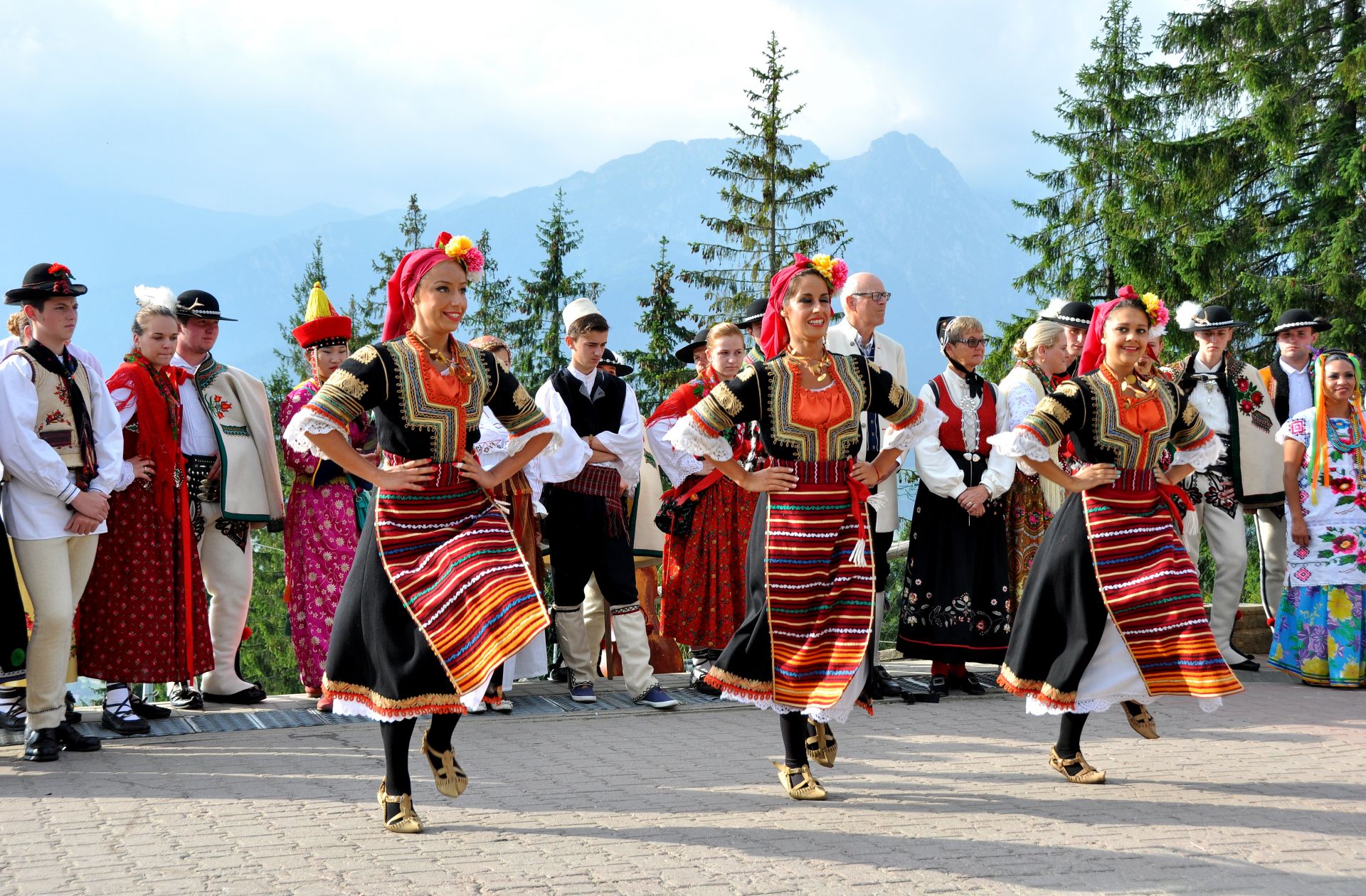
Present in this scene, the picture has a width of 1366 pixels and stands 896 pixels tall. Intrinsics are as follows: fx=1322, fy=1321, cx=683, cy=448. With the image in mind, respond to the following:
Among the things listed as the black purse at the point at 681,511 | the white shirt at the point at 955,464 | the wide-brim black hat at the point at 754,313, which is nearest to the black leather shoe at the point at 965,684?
the white shirt at the point at 955,464

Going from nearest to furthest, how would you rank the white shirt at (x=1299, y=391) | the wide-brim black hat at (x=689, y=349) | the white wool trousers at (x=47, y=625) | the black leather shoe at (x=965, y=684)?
the white wool trousers at (x=47, y=625) → the black leather shoe at (x=965, y=684) → the wide-brim black hat at (x=689, y=349) → the white shirt at (x=1299, y=391)

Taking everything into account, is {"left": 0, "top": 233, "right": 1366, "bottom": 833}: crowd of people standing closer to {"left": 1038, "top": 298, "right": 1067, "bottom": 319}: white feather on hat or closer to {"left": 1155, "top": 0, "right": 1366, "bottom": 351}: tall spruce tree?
{"left": 1038, "top": 298, "right": 1067, "bottom": 319}: white feather on hat

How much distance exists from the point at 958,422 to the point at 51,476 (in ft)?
14.9

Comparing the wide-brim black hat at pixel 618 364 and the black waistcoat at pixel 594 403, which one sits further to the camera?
the wide-brim black hat at pixel 618 364

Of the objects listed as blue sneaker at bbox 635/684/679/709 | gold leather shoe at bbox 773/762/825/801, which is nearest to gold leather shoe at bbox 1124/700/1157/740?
gold leather shoe at bbox 773/762/825/801

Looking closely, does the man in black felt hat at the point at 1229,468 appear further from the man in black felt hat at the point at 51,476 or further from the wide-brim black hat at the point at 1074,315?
the man in black felt hat at the point at 51,476

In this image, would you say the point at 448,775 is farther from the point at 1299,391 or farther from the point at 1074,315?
the point at 1299,391

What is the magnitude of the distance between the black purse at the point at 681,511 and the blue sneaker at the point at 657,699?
0.89 meters

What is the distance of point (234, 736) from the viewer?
6.21m

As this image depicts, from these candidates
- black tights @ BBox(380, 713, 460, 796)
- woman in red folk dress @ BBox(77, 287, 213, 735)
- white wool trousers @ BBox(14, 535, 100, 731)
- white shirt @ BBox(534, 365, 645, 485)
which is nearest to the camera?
black tights @ BBox(380, 713, 460, 796)

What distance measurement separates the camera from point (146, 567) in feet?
21.3

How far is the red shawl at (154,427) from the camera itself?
21.4 feet

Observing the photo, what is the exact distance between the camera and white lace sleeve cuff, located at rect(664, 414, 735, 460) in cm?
507

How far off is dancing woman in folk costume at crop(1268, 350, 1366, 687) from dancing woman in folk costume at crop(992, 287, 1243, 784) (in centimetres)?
315
